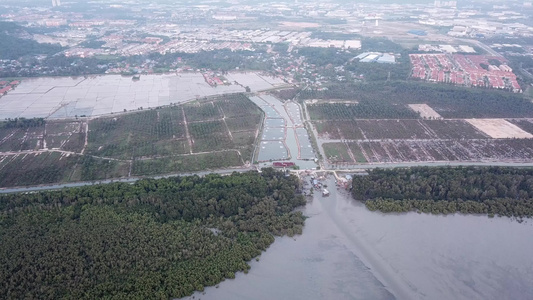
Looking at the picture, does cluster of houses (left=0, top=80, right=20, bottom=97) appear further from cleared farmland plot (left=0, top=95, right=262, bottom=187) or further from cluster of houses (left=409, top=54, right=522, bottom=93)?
cluster of houses (left=409, top=54, right=522, bottom=93)

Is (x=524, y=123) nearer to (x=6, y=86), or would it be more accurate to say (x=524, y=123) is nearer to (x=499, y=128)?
(x=499, y=128)

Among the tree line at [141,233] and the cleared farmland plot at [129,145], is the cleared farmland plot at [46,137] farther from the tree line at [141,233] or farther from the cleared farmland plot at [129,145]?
the tree line at [141,233]

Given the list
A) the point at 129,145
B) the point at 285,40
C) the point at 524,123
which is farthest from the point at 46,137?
the point at 285,40

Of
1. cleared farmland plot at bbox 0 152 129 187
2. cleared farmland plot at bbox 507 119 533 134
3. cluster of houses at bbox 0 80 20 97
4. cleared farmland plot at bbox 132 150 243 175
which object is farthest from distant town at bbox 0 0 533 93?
cleared farmland plot at bbox 0 152 129 187

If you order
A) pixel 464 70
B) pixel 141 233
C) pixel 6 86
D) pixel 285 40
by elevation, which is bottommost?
pixel 141 233

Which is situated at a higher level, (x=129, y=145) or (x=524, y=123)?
(x=129, y=145)

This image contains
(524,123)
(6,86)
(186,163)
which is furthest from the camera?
(6,86)
